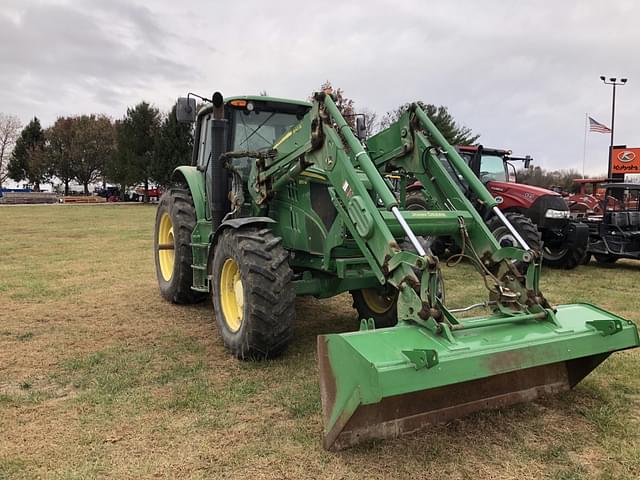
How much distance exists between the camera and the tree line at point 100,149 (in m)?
37.8

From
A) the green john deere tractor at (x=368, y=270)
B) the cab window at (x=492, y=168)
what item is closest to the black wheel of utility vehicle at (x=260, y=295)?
the green john deere tractor at (x=368, y=270)

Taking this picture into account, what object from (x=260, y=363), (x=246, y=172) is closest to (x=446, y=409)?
(x=260, y=363)

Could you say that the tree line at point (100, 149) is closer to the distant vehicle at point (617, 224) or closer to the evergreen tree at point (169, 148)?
the evergreen tree at point (169, 148)

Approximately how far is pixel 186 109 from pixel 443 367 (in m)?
4.03

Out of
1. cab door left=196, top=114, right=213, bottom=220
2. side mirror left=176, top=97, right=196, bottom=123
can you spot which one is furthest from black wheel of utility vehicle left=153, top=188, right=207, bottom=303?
side mirror left=176, top=97, right=196, bottom=123

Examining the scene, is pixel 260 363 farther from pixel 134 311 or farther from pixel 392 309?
pixel 134 311

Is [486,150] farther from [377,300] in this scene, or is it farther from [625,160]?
[625,160]

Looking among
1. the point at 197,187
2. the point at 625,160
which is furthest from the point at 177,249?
the point at 625,160

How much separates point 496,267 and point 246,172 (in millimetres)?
2830

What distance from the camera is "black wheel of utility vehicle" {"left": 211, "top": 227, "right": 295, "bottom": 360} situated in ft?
A: 13.7

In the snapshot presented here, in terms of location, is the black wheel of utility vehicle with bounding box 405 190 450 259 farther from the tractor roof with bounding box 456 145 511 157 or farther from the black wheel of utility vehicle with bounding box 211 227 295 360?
the black wheel of utility vehicle with bounding box 211 227 295 360

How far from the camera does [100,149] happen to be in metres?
50.8

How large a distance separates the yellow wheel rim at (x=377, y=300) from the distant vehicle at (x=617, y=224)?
711 cm

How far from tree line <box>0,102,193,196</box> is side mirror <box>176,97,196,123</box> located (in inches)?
1045
